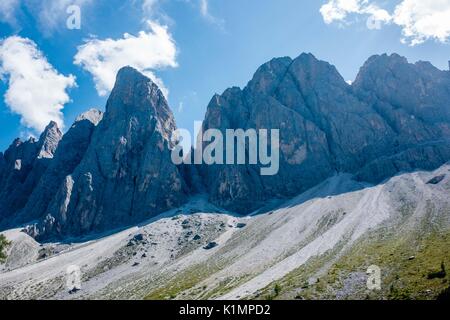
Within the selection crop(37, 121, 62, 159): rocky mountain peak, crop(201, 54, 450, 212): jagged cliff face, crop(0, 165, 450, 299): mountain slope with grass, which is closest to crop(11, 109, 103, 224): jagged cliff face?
crop(37, 121, 62, 159): rocky mountain peak

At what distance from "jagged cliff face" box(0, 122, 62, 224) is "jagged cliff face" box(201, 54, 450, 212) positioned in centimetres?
7099

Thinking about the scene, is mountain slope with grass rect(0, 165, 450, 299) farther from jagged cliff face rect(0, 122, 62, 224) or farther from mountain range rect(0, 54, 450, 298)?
jagged cliff face rect(0, 122, 62, 224)

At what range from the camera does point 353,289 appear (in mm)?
39844

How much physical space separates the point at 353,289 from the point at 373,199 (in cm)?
6235

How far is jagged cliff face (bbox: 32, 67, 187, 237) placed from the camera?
123875 millimetres

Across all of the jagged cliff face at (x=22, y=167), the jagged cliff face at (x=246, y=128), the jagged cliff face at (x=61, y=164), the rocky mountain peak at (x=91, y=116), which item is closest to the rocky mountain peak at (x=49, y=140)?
the jagged cliff face at (x=22, y=167)

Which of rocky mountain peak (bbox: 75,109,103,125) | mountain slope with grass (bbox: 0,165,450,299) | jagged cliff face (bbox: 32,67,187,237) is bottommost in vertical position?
mountain slope with grass (bbox: 0,165,450,299)

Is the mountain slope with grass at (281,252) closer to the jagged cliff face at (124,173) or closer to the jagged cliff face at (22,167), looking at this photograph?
the jagged cliff face at (124,173)

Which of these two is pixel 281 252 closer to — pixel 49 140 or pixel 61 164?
pixel 61 164

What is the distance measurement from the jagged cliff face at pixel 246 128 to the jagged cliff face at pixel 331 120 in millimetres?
383

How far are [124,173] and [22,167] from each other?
57092 millimetres

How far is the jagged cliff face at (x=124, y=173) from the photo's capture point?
124 m
